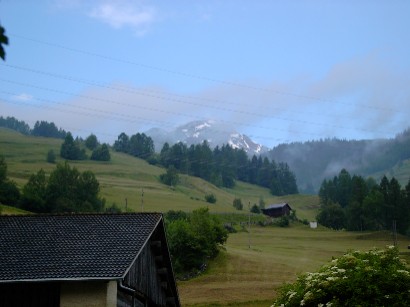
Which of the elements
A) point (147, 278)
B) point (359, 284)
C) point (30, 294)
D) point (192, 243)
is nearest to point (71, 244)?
point (30, 294)

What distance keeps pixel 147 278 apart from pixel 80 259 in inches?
183

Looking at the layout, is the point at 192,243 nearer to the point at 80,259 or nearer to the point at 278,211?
the point at 80,259

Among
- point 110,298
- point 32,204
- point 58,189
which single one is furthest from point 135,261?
point 58,189

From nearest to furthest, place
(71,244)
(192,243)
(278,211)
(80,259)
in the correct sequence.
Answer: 1. (80,259)
2. (71,244)
3. (192,243)
4. (278,211)

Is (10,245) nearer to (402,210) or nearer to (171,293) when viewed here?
(171,293)

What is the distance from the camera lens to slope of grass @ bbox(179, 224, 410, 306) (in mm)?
58281

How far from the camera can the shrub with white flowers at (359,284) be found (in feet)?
70.9

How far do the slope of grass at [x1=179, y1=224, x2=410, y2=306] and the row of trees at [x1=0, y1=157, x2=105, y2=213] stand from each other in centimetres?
3307

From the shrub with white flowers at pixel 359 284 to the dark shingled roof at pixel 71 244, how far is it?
21.8 feet

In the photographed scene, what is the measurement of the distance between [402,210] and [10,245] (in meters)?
131

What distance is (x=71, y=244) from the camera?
23.8 m

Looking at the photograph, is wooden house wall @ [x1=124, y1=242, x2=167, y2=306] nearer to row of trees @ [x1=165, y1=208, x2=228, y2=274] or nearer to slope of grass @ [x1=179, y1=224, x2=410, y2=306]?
slope of grass @ [x1=179, y1=224, x2=410, y2=306]

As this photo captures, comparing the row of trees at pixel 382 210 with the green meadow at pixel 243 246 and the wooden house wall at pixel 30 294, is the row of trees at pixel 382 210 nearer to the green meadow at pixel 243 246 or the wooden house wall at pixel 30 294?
the green meadow at pixel 243 246

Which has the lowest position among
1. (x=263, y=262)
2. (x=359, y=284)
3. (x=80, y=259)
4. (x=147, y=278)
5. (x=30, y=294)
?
(x=263, y=262)
